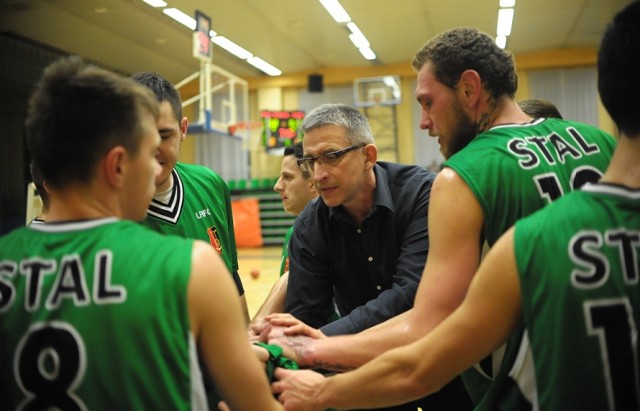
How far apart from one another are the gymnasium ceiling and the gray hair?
11.2 metres

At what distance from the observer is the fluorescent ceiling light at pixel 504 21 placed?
14.6 m

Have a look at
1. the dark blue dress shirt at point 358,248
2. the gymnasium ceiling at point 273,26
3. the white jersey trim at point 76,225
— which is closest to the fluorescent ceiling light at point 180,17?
the gymnasium ceiling at point 273,26

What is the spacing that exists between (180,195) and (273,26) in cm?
1303

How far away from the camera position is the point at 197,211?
119 inches

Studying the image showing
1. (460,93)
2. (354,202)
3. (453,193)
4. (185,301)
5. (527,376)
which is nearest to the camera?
(185,301)

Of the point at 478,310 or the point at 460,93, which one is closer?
the point at 478,310

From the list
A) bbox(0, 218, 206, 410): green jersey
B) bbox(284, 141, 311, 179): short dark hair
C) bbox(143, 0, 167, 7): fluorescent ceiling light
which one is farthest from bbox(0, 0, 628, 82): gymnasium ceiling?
bbox(0, 218, 206, 410): green jersey

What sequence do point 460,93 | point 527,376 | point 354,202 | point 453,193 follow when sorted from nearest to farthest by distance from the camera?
point 527,376 < point 453,193 < point 460,93 < point 354,202

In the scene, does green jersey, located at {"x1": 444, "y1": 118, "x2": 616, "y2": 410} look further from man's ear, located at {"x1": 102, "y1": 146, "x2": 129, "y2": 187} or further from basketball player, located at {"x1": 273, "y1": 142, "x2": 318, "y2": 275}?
basketball player, located at {"x1": 273, "y1": 142, "x2": 318, "y2": 275}

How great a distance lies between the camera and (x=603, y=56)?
4.76 feet

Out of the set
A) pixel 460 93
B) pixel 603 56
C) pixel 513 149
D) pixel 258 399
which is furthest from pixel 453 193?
pixel 258 399

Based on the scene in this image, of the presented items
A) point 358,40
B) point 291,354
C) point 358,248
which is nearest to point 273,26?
point 358,40

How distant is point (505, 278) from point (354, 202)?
60.2 inches

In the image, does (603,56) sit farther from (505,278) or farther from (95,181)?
(95,181)
